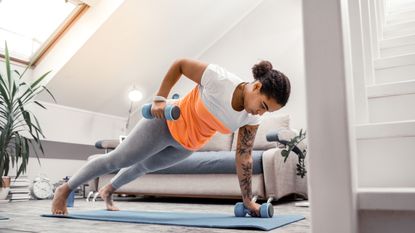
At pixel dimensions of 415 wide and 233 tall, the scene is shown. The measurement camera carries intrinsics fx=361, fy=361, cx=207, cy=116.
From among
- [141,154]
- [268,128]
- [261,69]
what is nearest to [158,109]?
[141,154]

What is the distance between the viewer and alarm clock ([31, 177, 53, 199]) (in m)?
3.92

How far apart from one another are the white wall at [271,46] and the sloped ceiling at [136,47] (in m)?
0.14

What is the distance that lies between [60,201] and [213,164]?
4.57ft

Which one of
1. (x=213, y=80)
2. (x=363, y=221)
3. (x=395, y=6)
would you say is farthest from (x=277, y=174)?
(x=363, y=221)

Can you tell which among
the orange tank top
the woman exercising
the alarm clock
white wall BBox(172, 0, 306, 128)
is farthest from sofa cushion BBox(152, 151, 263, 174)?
the alarm clock

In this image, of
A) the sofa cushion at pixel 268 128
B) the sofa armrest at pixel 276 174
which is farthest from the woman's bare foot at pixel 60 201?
the sofa cushion at pixel 268 128

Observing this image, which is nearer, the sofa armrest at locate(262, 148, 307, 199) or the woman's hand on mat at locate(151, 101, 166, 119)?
the woman's hand on mat at locate(151, 101, 166, 119)

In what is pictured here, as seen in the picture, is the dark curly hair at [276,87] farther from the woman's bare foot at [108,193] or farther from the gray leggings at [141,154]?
the woman's bare foot at [108,193]

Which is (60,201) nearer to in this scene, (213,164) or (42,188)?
(213,164)

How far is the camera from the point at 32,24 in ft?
13.7

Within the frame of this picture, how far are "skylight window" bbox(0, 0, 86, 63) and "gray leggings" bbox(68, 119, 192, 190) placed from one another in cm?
251

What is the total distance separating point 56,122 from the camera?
438 centimetres

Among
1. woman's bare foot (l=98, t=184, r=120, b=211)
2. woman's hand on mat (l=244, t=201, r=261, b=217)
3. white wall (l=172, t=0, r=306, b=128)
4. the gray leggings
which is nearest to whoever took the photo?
the gray leggings

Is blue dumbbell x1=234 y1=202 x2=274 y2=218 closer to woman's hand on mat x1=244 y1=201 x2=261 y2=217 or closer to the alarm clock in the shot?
woman's hand on mat x1=244 y1=201 x2=261 y2=217
